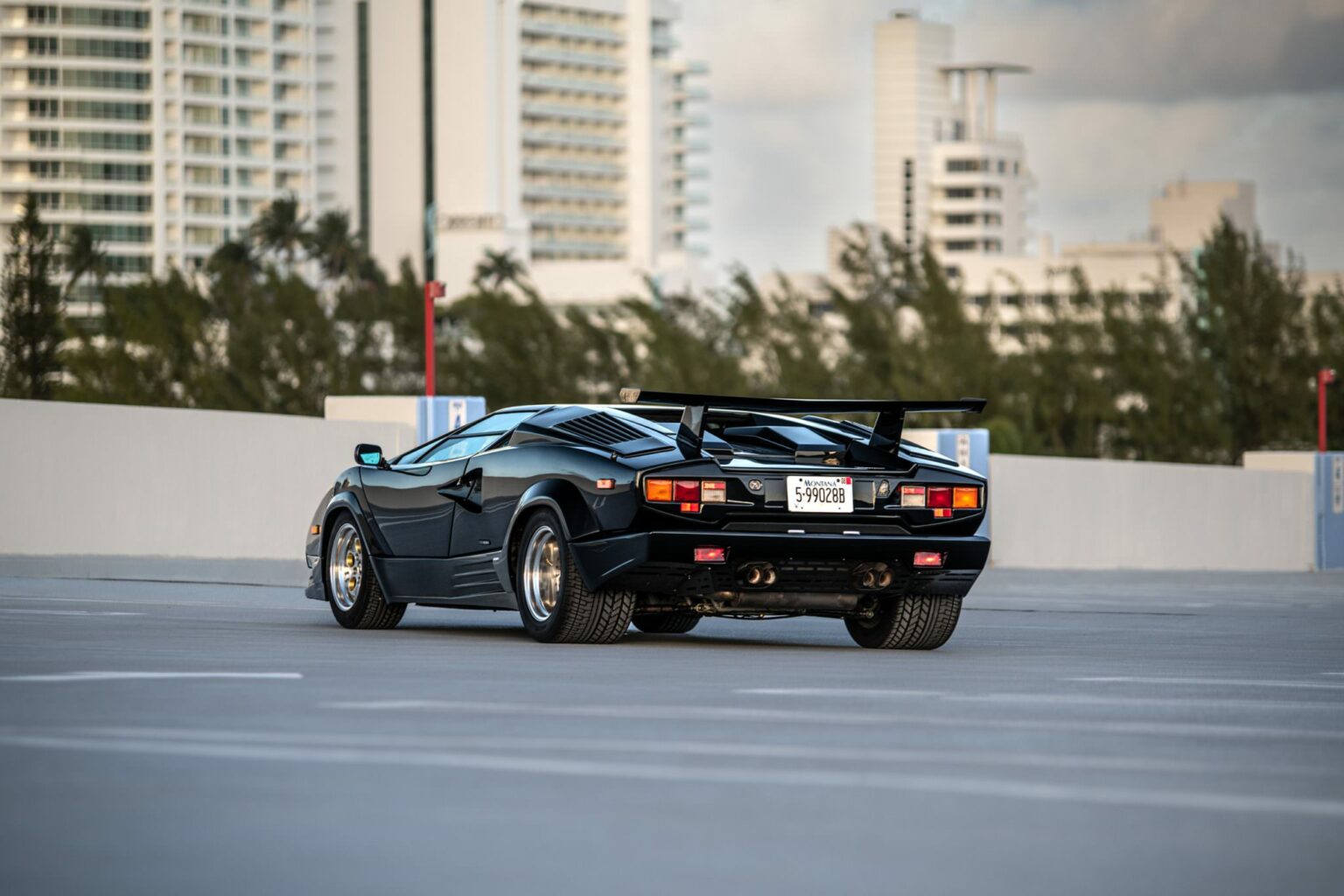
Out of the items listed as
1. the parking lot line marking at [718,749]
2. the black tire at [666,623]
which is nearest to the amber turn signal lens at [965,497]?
the black tire at [666,623]

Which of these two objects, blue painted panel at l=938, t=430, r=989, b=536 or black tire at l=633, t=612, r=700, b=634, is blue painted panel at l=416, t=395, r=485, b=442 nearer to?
blue painted panel at l=938, t=430, r=989, b=536

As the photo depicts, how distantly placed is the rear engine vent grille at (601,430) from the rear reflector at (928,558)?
1449 millimetres

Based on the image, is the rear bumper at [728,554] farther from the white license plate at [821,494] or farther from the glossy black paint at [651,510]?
the white license plate at [821,494]

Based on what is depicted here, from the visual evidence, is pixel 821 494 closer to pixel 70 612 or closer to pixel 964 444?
pixel 70 612

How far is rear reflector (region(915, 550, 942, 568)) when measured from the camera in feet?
38.4

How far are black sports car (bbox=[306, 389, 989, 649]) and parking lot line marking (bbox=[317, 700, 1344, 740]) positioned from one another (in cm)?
290

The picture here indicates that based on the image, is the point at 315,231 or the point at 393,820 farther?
the point at 315,231

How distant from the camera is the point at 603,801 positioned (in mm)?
5996

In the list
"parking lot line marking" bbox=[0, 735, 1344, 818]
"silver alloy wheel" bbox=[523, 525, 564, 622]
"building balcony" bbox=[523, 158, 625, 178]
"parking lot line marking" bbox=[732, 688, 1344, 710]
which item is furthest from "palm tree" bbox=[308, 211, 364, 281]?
"parking lot line marking" bbox=[0, 735, 1344, 818]

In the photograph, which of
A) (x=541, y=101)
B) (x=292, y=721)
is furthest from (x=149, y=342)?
(x=541, y=101)

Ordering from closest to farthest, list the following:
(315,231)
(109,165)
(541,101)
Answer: (315,231), (109,165), (541,101)

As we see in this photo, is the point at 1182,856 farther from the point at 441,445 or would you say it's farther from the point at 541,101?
the point at 541,101

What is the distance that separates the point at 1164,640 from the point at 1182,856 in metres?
8.72

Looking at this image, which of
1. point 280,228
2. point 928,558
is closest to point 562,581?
point 928,558
